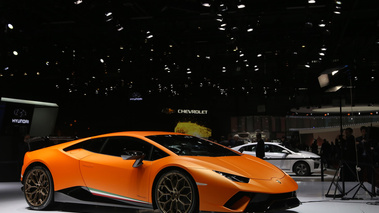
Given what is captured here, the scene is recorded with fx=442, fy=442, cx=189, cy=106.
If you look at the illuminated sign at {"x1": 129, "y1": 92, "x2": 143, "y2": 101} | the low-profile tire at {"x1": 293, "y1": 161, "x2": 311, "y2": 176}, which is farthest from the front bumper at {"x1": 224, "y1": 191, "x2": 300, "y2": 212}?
the illuminated sign at {"x1": 129, "y1": 92, "x2": 143, "y2": 101}

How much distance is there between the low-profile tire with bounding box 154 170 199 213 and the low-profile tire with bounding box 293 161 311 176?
10.4 meters

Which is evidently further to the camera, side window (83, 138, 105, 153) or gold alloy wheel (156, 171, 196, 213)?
side window (83, 138, 105, 153)

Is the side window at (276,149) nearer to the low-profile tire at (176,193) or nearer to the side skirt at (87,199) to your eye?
the side skirt at (87,199)

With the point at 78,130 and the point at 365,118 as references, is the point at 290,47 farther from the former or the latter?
the point at 365,118

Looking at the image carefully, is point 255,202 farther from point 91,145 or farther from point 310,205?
point 91,145

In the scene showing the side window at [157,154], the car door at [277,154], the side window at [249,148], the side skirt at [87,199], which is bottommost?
the side skirt at [87,199]

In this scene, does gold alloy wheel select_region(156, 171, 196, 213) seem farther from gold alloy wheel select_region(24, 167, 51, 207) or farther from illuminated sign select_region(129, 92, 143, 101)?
illuminated sign select_region(129, 92, 143, 101)

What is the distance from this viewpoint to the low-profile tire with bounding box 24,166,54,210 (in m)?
6.27

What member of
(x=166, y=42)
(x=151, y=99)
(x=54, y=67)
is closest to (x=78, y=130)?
(x=151, y=99)

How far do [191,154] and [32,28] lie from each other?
44.4ft

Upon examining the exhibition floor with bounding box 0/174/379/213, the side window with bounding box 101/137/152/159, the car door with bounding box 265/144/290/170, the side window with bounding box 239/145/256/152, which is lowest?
the exhibition floor with bounding box 0/174/379/213

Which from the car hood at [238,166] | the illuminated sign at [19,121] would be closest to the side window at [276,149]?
the car hood at [238,166]

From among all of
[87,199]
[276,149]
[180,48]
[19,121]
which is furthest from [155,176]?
[180,48]

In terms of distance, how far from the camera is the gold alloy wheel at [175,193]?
506cm
